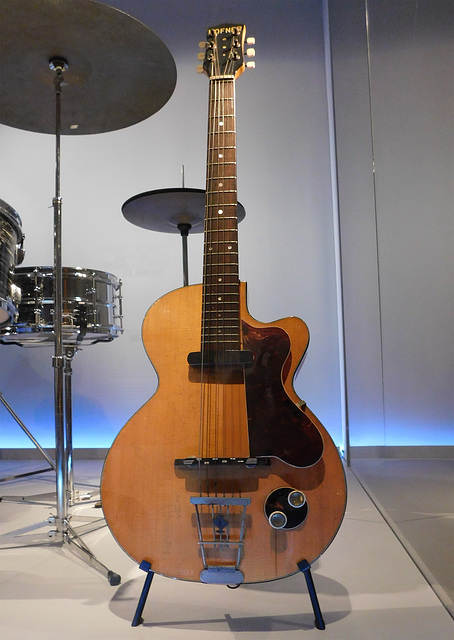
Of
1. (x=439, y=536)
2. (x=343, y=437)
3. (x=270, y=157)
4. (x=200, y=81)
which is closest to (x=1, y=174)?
(x=200, y=81)

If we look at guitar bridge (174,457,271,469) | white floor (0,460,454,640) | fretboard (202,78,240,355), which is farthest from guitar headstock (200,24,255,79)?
white floor (0,460,454,640)

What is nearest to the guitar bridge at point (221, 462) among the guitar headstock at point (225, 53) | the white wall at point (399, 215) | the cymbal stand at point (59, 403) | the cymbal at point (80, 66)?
the white wall at point (399, 215)

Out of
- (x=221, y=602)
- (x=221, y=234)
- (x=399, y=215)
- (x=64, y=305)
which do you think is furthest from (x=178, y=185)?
(x=221, y=602)

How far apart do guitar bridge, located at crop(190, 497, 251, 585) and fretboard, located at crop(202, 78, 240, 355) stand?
1.13ft

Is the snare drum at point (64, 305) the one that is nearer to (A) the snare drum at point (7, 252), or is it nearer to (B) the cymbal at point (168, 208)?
(B) the cymbal at point (168, 208)

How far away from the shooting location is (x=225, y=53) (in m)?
1.45

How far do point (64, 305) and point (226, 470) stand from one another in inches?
51.2

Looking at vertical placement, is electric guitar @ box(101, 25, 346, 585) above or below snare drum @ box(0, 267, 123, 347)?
below

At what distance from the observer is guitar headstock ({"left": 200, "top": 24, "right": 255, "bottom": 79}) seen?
4.71ft

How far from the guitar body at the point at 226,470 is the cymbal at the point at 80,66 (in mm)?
912

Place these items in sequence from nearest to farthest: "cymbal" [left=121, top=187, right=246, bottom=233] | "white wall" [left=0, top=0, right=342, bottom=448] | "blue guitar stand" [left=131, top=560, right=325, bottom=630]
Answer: "blue guitar stand" [left=131, top=560, right=325, bottom=630] → "cymbal" [left=121, top=187, right=246, bottom=233] → "white wall" [left=0, top=0, right=342, bottom=448]

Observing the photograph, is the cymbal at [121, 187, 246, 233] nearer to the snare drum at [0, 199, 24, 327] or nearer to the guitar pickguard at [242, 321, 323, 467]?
the snare drum at [0, 199, 24, 327]

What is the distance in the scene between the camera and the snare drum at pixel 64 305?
7.15 feet

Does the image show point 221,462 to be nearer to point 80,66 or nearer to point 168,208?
point 80,66
